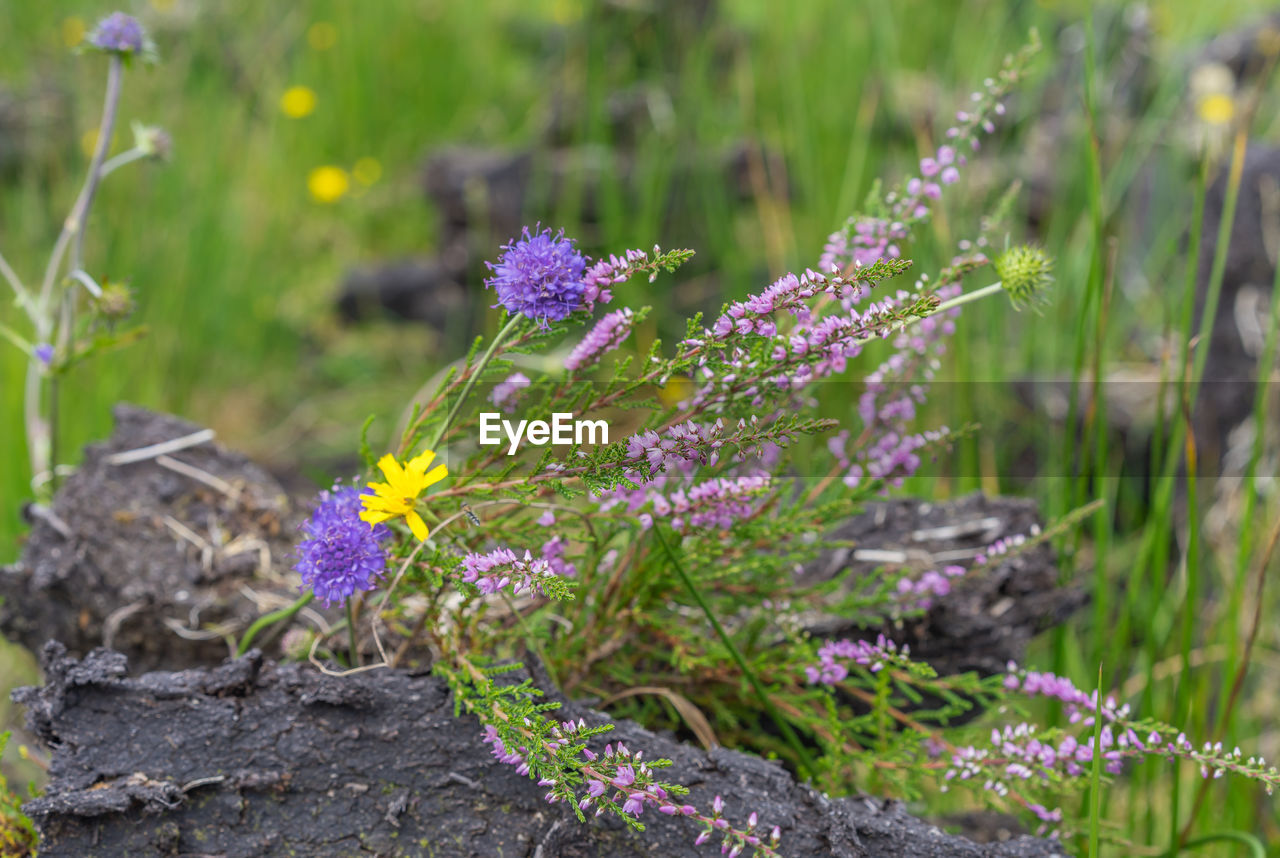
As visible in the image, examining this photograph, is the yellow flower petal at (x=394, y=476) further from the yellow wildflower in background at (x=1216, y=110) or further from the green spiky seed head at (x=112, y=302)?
the yellow wildflower in background at (x=1216, y=110)

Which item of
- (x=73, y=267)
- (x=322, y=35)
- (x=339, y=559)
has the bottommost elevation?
(x=339, y=559)

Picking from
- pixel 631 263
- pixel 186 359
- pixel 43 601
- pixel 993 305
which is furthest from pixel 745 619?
pixel 186 359

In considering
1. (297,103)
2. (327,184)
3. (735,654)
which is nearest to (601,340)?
(735,654)

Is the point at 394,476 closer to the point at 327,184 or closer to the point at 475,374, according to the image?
the point at 475,374

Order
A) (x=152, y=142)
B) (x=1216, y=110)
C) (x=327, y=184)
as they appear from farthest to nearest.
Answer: (x=327, y=184), (x=1216, y=110), (x=152, y=142)

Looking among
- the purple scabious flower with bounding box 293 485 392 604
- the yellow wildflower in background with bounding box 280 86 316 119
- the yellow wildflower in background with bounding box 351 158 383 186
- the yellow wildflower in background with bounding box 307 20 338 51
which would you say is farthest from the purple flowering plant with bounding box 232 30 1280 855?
the yellow wildflower in background with bounding box 307 20 338 51

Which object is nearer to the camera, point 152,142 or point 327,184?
point 152,142
